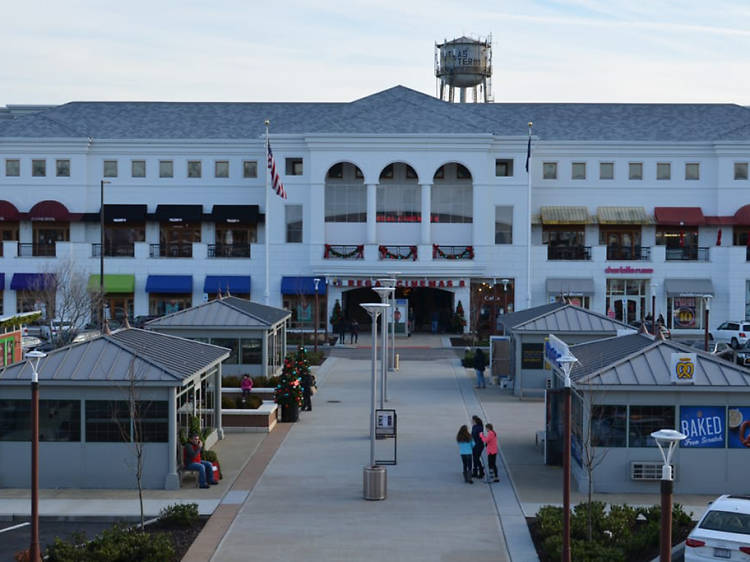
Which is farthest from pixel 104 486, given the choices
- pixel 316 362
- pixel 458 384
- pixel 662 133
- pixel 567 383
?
pixel 662 133

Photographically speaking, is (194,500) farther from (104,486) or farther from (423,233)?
(423,233)

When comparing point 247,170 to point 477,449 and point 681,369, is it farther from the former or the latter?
point 681,369

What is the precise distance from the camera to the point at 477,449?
25.7 metres

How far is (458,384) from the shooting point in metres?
44.0

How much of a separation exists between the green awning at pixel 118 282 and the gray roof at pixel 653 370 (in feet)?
149

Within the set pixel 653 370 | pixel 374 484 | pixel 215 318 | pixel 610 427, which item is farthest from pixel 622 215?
pixel 374 484

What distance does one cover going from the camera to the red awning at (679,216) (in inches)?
2699

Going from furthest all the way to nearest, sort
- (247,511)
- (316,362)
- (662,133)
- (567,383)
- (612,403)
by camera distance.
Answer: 1. (662,133)
2. (316,362)
3. (612,403)
4. (247,511)
5. (567,383)

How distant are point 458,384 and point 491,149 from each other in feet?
88.4

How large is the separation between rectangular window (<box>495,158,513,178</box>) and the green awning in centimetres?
2304

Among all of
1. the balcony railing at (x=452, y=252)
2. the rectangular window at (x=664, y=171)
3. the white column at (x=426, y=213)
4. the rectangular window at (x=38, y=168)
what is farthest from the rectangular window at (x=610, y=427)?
the rectangular window at (x=38, y=168)

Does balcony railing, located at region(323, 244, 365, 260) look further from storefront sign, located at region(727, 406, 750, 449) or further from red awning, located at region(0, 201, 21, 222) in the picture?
storefront sign, located at region(727, 406, 750, 449)

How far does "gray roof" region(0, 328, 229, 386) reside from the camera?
24281mm

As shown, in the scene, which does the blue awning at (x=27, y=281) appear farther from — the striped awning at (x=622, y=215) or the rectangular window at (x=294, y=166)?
the striped awning at (x=622, y=215)
